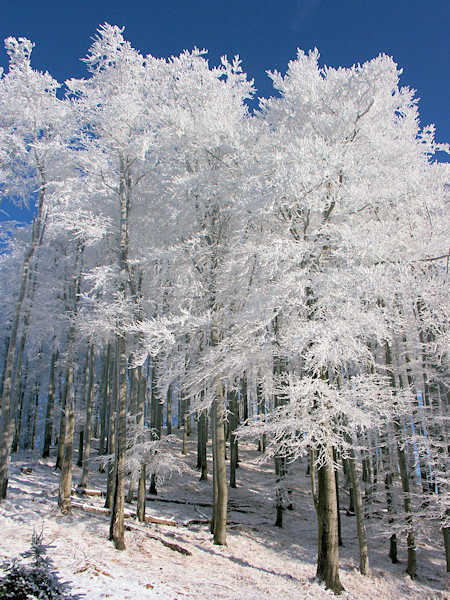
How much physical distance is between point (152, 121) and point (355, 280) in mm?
7895

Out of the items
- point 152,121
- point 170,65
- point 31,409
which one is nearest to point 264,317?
point 152,121

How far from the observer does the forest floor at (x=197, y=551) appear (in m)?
6.50

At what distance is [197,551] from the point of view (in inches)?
362

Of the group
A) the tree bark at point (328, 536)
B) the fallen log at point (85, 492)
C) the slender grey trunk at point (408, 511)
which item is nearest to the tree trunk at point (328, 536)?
the tree bark at point (328, 536)

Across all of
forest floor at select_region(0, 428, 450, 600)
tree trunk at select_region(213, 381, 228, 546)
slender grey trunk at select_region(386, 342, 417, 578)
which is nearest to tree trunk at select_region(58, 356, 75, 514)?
forest floor at select_region(0, 428, 450, 600)

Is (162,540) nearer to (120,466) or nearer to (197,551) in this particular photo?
(197,551)

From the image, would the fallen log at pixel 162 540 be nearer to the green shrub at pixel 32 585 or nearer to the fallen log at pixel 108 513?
the fallen log at pixel 108 513

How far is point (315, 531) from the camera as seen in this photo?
44.8 ft

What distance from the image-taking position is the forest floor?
6.50 m

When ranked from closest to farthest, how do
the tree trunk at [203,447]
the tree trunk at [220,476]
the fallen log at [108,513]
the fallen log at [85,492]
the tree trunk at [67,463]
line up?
the tree trunk at [220,476]
the tree trunk at [67,463]
the fallen log at [108,513]
the fallen log at [85,492]
the tree trunk at [203,447]

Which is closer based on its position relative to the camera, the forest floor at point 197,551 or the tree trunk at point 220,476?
the forest floor at point 197,551

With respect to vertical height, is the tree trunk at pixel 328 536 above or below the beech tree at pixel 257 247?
below

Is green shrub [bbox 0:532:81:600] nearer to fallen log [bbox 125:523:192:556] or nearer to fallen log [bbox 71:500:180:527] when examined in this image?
fallen log [bbox 125:523:192:556]

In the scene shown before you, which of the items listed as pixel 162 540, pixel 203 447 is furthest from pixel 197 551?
pixel 203 447
